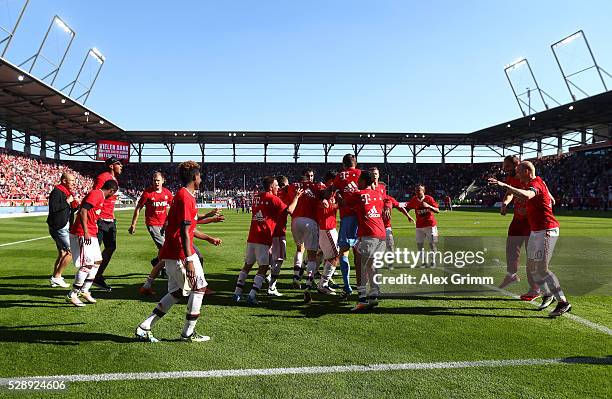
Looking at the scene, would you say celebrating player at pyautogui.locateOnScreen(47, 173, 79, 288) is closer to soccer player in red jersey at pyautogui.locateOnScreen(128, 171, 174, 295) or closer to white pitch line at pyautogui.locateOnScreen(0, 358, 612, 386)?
soccer player in red jersey at pyautogui.locateOnScreen(128, 171, 174, 295)

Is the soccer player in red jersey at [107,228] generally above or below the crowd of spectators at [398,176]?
below

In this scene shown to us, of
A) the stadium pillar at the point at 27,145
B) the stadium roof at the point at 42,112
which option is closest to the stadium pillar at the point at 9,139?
the stadium roof at the point at 42,112

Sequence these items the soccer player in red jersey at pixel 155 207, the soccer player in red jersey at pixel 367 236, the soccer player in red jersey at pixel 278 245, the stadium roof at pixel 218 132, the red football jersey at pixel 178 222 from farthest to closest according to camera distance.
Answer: the stadium roof at pixel 218 132 < the soccer player in red jersey at pixel 155 207 < the soccer player in red jersey at pixel 278 245 < the soccer player in red jersey at pixel 367 236 < the red football jersey at pixel 178 222

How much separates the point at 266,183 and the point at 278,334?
9.08 feet

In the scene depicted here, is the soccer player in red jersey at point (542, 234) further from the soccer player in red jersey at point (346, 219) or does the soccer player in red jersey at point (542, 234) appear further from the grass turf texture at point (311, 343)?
the soccer player in red jersey at point (346, 219)

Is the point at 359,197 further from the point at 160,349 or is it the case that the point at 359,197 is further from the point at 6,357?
the point at 6,357

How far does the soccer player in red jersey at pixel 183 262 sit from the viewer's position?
5246 millimetres

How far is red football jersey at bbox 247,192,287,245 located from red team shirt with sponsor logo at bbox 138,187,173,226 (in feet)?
9.29

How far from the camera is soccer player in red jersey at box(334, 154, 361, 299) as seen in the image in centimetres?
771

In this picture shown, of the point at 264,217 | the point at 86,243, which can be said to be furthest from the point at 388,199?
the point at 86,243

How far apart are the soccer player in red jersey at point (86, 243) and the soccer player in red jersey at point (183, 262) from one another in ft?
8.09

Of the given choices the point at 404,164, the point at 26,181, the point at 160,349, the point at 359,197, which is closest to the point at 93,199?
the point at 160,349

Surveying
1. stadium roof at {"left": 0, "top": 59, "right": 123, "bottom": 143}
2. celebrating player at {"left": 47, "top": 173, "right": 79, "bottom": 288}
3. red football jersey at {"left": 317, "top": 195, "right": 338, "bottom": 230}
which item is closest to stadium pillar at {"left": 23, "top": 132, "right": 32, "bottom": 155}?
stadium roof at {"left": 0, "top": 59, "right": 123, "bottom": 143}

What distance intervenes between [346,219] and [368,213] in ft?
3.39
